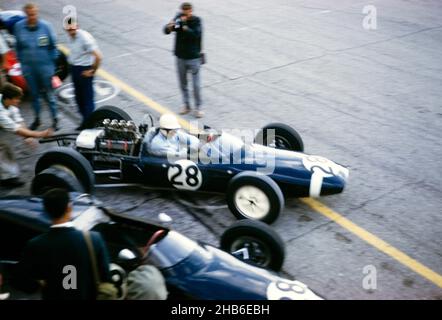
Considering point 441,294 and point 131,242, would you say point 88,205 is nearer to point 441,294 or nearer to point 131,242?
point 131,242

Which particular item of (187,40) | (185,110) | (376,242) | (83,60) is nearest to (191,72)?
(187,40)

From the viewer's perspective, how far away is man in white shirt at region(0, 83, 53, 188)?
596 cm

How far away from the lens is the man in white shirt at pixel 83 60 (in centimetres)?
704

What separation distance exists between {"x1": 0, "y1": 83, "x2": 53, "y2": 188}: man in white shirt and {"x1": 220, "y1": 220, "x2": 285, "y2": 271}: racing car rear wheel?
105 inches

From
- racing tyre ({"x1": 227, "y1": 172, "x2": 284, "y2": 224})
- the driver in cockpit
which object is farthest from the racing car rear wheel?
the driver in cockpit

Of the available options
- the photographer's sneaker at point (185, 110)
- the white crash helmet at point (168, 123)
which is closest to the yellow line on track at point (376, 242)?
the white crash helmet at point (168, 123)

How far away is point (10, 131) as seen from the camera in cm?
606

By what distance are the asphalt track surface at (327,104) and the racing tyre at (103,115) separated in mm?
1016

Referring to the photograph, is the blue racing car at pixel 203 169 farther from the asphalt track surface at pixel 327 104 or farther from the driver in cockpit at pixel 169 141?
the asphalt track surface at pixel 327 104

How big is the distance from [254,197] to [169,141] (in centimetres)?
136

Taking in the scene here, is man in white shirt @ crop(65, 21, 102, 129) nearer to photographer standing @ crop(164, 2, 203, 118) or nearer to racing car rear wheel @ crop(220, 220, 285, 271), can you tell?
photographer standing @ crop(164, 2, 203, 118)

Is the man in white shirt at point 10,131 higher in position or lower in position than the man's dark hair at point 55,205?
lower

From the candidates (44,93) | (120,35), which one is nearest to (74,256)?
(44,93)
